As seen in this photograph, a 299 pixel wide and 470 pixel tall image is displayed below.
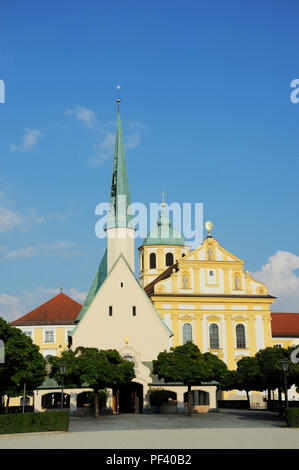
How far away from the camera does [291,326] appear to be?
286 feet

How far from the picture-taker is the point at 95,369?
43125 millimetres

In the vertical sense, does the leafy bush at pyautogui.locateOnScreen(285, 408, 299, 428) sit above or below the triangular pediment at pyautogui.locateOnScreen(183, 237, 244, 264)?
below

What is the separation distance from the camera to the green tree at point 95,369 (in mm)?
43156

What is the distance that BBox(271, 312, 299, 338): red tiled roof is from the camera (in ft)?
280

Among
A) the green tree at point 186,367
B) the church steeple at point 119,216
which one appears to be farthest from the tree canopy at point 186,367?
the church steeple at point 119,216

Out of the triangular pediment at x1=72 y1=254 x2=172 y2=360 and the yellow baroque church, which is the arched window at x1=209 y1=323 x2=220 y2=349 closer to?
the yellow baroque church

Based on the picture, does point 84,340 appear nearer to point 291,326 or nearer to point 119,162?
point 119,162

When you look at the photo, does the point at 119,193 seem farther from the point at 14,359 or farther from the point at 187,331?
the point at 14,359

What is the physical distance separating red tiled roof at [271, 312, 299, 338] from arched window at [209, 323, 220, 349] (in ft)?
47.3

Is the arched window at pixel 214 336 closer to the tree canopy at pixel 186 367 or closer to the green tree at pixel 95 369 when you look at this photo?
the tree canopy at pixel 186 367

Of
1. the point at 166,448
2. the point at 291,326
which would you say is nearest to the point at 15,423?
the point at 166,448

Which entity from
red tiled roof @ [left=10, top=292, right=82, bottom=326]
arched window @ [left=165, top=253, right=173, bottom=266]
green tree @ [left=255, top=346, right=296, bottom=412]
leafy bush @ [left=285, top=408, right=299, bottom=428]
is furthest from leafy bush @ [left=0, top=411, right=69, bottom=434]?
arched window @ [left=165, top=253, right=173, bottom=266]

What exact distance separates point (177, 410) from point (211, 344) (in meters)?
22.0
